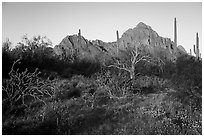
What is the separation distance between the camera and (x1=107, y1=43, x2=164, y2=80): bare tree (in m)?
11.7

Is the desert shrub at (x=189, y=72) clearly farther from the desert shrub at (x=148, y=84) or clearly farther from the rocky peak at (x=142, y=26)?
the rocky peak at (x=142, y=26)

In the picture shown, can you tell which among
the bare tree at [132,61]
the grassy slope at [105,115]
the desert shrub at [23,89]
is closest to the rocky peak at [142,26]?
the bare tree at [132,61]

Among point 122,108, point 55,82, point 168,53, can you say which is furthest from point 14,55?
point 168,53

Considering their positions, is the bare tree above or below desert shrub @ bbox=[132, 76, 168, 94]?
above

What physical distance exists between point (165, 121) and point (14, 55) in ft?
→ 25.8

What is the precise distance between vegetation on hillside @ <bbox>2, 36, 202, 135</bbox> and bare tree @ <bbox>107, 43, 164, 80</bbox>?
248mm

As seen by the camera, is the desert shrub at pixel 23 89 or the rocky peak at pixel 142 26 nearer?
the desert shrub at pixel 23 89

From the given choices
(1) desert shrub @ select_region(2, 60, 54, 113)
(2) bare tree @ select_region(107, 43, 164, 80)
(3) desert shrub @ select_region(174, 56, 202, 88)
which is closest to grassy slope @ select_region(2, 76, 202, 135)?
(1) desert shrub @ select_region(2, 60, 54, 113)

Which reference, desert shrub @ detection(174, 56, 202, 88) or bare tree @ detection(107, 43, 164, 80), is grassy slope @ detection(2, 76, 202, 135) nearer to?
desert shrub @ detection(174, 56, 202, 88)

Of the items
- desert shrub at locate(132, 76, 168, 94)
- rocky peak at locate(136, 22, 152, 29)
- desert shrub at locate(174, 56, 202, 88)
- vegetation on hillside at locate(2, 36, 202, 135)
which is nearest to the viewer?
vegetation on hillside at locate(2, 36, 202, 135)

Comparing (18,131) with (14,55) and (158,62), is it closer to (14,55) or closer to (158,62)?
(14,55)

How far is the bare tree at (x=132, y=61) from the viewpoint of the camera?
1172cm

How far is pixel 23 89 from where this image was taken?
9.77 m

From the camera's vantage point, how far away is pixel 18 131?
26.5 ft
